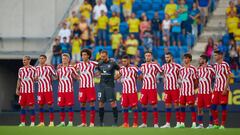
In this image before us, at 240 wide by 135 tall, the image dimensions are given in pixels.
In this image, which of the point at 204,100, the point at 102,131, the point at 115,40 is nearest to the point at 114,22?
the point at 115,40

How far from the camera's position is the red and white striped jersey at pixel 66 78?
29109 millimetres

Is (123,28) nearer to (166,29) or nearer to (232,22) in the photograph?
(166,29)

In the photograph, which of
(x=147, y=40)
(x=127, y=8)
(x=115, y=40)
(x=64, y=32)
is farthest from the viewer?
(x=127, y=8)

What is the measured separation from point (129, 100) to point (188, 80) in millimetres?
1950

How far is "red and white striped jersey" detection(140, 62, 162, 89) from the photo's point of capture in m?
28.4

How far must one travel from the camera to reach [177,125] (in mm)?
28109

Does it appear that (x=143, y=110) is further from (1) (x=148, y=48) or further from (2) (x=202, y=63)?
(1) (x=148, y=48)

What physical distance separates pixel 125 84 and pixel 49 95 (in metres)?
2.56

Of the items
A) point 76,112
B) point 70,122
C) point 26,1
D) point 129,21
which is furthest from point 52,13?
point 70,122

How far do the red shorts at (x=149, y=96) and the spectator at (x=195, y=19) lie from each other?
6561mm

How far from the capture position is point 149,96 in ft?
93.1

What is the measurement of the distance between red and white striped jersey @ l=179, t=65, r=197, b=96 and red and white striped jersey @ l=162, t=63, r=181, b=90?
0.22 m

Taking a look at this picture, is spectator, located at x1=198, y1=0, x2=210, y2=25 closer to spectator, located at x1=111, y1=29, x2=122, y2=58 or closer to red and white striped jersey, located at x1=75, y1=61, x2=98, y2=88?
spectator, located at x1=111, y1=29, x2=122, y2=58

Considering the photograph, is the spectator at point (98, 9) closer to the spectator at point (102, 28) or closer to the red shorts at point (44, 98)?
the spectator at point (102, 28)
